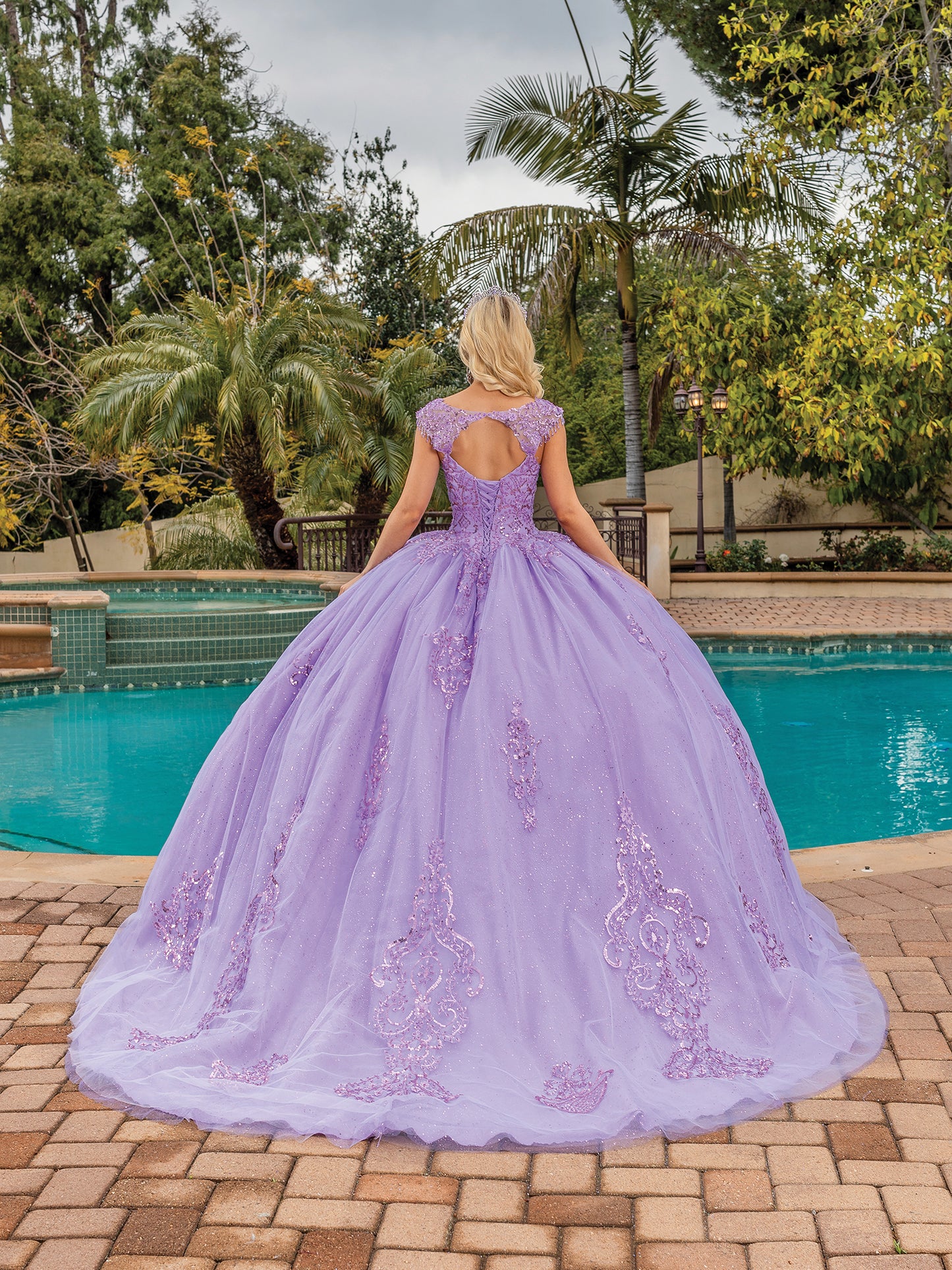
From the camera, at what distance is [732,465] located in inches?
671

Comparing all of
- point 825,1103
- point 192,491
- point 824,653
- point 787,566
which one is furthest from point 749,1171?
point 192,491

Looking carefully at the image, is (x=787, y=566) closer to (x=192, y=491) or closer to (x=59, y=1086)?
(x=192, y=491)

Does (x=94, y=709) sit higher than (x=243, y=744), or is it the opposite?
(x=243, y=744)

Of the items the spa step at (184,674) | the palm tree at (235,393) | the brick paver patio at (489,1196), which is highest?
the palm tree at (235,393)

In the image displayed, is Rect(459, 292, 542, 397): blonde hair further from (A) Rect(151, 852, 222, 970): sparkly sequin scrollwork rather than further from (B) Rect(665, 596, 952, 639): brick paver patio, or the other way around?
(B) Rect(665, 596, 952, 639): brick paver patio

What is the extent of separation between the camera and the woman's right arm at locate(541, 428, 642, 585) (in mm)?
3363

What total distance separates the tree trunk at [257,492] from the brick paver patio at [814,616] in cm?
577

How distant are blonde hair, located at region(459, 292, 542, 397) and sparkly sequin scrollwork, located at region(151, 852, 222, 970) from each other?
5.08ft

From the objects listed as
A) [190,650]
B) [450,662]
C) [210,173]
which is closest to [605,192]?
[210,173]

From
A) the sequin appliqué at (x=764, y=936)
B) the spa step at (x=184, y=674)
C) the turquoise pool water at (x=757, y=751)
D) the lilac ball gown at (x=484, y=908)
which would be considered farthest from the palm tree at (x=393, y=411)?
the sequin appliqué at (x=764, y=936)

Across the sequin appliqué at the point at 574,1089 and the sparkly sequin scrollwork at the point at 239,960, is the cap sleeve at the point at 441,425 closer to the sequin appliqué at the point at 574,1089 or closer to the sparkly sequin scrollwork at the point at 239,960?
the sparkly sequin scrollwork at the point at 239,960

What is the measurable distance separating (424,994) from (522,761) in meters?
→ 0.60

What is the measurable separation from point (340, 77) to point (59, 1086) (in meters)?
22.0

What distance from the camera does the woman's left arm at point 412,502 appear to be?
11.0ft
